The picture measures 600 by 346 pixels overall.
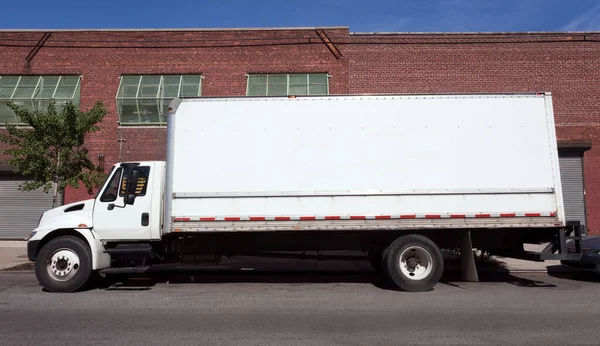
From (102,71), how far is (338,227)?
1317 centimetres

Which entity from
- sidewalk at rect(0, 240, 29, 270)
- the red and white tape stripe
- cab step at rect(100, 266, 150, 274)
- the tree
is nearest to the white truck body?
the red and white tape stripe

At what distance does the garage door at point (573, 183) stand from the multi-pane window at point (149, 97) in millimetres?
13661

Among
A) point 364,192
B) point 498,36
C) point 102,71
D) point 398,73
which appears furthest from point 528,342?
point 102,71

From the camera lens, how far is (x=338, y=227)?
773 centimetres

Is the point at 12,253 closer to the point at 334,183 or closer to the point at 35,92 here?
the point at 35,92

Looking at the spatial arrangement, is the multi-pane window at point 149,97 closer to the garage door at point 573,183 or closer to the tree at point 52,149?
the tree at point 52,149

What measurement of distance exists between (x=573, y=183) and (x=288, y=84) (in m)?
11.0

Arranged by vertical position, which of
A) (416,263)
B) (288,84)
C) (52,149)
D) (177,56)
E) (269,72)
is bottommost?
(416,263)

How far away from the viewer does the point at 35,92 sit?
54.5 feet

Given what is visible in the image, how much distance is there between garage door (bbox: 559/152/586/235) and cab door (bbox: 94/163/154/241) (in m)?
14.6

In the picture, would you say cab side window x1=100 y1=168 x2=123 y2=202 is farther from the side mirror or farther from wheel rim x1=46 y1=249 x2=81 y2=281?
wheel rim x1=46 y1=249 x2=81 y2=281

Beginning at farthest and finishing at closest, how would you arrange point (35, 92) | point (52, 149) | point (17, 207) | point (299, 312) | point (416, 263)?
point (35, 92)
point (17, 207)
point (52, 149)
point (416, 263)
point (299, 312)

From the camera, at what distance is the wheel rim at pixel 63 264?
25.6ft

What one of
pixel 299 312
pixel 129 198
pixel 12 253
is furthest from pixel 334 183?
pixel 12 253
